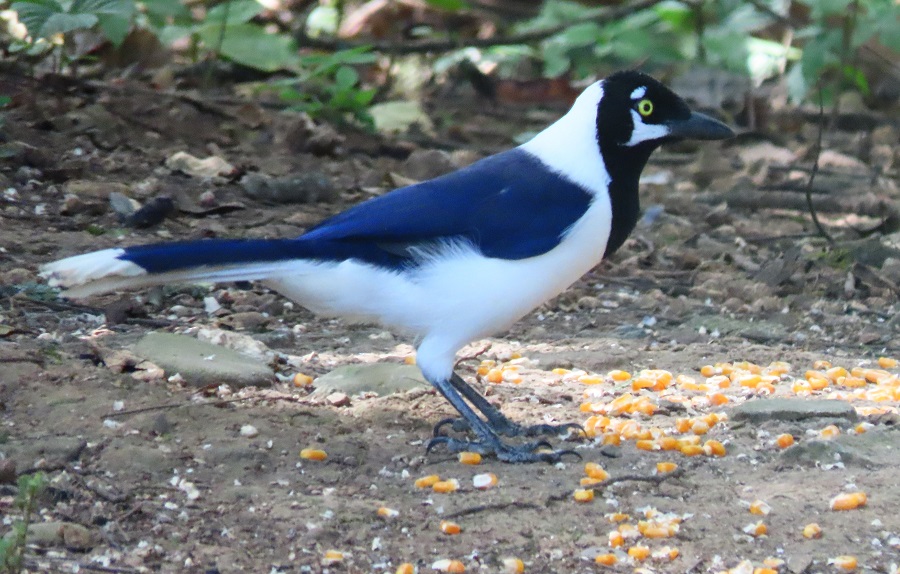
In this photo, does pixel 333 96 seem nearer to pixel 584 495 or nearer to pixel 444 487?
pixel 444 487

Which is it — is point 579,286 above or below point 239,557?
below

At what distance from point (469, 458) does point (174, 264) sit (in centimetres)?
104

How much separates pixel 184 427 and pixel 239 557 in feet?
2.65

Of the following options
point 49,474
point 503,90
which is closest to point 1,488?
point 49,474

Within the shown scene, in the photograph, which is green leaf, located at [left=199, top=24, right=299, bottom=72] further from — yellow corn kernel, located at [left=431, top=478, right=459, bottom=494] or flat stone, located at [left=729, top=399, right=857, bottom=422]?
yellow corn kernel, located at [left=431, top=478, right=459, bottom=494]

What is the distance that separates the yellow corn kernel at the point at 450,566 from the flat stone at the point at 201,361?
1298 millimetres

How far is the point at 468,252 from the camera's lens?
411 centimetres

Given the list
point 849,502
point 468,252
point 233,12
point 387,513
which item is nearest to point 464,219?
point 468,252

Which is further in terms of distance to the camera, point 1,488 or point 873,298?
point 873,298

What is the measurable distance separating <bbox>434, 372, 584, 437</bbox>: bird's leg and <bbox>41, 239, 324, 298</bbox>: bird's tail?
689 mm

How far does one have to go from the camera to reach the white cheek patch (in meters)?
4.31

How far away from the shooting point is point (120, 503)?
3.22 m

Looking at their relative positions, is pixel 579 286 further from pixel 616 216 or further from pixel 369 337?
pixel 616 216

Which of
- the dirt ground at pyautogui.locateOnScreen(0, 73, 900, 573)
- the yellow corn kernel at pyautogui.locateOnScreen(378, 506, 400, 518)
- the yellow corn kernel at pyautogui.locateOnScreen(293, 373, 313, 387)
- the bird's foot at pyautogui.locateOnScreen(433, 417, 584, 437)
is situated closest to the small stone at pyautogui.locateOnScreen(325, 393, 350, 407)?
the dirt ground at pyautogui.locateOnScreen(0, 73, 900, 573)
